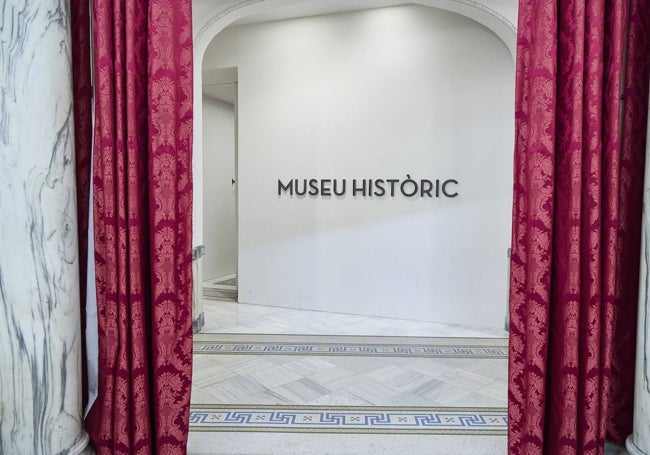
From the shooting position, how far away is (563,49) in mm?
1979

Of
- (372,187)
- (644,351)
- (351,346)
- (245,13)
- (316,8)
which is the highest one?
(316,8)

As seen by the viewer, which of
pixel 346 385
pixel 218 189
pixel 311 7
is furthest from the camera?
pixel 218 189

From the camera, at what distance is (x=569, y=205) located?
1.94 m

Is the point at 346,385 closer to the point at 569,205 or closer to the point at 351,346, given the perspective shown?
the point at 351,346

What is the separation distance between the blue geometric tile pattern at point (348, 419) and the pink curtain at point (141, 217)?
2.05ft

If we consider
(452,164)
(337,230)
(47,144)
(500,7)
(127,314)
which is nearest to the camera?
(47,144)

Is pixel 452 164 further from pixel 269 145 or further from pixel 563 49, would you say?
pixel 563 49

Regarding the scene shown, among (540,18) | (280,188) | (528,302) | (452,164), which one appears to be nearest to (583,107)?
(540,18)

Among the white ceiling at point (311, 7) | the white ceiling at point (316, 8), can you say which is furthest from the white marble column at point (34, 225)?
the white ceiling at point (316, 8)

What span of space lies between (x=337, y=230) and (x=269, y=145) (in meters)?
1.39

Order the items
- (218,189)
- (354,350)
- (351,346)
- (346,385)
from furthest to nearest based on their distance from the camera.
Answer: (218,189) < (351,346) < (354,350) < (346,385)

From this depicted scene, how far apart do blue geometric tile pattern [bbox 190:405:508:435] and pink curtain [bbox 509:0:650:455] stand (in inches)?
24.9

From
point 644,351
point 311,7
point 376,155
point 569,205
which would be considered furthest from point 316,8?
point 644,351

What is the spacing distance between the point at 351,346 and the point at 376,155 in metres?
2.25
